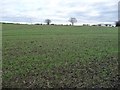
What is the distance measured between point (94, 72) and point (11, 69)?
171 inches

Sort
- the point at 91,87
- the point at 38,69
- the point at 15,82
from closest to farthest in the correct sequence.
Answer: the point at 91,87
the point at 15,82
the point at 38,69

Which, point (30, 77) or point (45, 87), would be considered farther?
point (30, 77)

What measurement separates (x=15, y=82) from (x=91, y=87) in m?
3.29

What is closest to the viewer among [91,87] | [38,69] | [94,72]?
[91,87]

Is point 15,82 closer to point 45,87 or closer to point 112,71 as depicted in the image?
point 45,87

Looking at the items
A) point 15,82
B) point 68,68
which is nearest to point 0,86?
point 15,82

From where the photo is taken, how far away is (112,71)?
528 inches

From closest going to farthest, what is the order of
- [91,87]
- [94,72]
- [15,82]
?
[91,87] → [15,82] → [94,72]

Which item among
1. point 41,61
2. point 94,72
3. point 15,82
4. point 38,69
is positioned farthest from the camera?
point 41,61

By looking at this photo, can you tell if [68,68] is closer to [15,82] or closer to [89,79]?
[89,79]

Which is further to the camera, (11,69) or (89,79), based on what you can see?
(11,69)

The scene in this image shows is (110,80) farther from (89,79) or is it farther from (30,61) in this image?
(30,61)

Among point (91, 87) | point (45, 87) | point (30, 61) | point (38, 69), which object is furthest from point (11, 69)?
point (91, 87)

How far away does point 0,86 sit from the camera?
36.7ft
